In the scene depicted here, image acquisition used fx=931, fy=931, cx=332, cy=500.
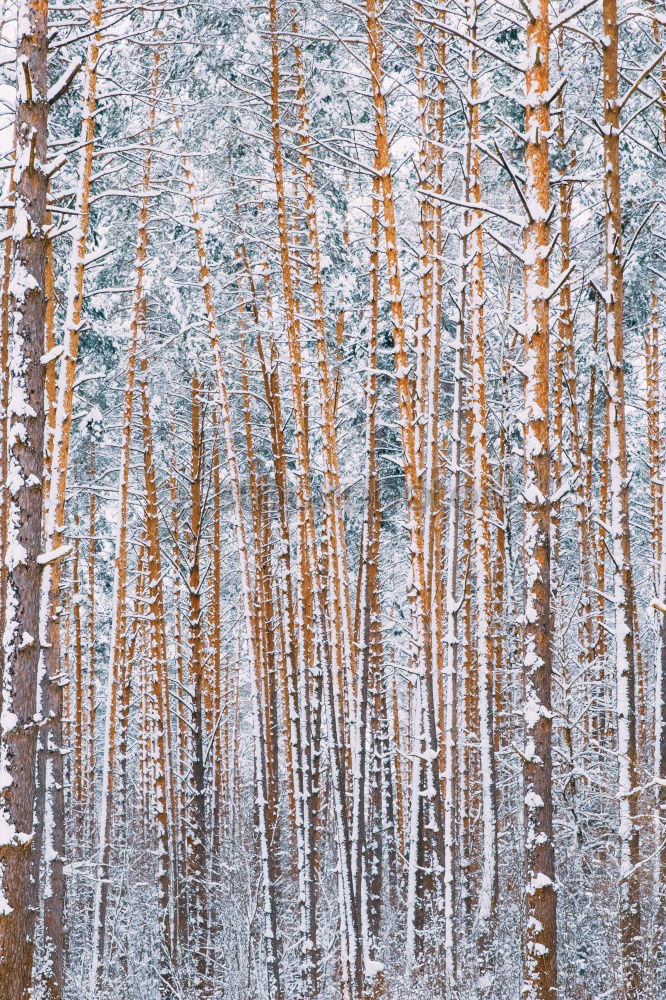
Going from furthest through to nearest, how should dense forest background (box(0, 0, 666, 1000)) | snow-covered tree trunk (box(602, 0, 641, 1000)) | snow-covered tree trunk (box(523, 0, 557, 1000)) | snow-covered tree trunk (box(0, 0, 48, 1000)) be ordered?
1. snow-covered tree trunk (box(602, 0, 641, 1000))
2. dense forest background (box(0, 0, 666, 1000))
3. snow-covered tree trunk (box(523, 0, 557, 1000))
4. snow-covered tree trunk (box(0, 0, 48, 1000))

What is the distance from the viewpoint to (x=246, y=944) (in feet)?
45.0

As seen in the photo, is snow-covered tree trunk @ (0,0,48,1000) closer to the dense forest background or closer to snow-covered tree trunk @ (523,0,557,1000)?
the dense forest background

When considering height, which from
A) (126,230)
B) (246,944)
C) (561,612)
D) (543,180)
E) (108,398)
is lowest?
(246,944)

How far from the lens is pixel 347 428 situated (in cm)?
1762

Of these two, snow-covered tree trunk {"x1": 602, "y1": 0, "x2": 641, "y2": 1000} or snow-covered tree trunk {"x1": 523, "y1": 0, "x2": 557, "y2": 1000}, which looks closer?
snow-covered tree trunk {"x1": 523, "y1": 0, "x2": 557, "y2": 1000}

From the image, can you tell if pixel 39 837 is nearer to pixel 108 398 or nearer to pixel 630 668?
pixel 630 668

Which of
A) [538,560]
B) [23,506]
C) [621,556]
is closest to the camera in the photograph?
[23,506]

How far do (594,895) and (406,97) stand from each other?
34.2ft

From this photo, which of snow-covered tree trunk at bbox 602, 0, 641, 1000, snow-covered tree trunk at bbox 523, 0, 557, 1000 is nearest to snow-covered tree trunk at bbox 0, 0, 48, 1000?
snow-covered tree trunk at bbox 523, 0, 557, 1000

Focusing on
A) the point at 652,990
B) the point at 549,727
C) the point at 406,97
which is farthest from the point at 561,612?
the point at 406,97

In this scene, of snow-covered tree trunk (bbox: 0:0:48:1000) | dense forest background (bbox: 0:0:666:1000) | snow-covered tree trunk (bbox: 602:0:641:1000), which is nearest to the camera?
snow-covered tree trunk (bbox: 0:0:48:1000)

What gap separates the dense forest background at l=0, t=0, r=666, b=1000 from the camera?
245 inches

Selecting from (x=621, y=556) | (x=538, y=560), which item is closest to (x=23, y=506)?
(x=538, y=560)

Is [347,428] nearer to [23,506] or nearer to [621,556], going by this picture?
[621,556]
